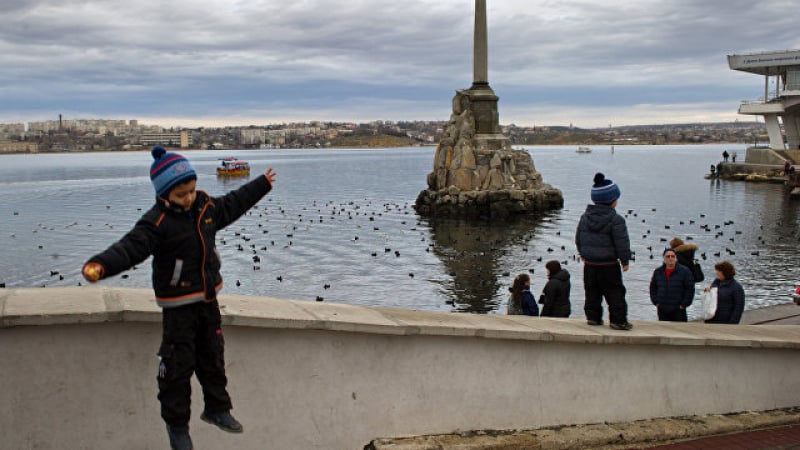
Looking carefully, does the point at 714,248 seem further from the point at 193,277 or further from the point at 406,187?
the point at 406,187

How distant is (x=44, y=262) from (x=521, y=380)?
30511 mm

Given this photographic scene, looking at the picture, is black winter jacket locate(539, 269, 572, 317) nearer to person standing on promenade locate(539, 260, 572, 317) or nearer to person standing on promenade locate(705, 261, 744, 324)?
person standing on promenade locate(539, 260, 572, 317)

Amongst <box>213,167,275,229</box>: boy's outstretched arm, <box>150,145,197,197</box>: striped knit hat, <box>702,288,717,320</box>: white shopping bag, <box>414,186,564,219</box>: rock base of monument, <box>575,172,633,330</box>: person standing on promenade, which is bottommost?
<box>414,186,564,219</box>: rock base of monument

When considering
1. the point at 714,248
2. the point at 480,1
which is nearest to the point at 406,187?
the point at 480,1

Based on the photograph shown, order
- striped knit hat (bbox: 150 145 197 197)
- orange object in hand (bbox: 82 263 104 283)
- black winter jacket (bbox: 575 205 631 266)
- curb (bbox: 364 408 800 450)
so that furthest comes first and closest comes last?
1. black winter jacket (bbox: 575 205 631 266)
2. curb (bbox: 364 408 800 450)
3. striped knit hat (bbox: 150 145 197 197)
4. orange object in hand (bbox: 82 263 104 283)

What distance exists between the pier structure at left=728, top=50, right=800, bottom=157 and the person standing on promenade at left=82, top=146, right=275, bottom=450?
7583 cm

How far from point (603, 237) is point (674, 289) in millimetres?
2792

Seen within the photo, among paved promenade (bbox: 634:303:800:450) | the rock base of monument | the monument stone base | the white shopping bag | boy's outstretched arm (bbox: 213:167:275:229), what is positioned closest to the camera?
boy's outstretched arm (bbox: 213:167:275:229)

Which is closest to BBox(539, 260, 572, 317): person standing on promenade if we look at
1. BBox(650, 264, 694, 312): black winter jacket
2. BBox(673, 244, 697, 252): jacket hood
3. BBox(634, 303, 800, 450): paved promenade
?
BBox(650, 264, 694, 312): black winter jacket

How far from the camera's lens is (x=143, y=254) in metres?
3.80

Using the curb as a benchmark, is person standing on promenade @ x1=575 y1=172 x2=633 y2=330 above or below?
above

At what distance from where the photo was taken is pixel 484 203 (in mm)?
46375

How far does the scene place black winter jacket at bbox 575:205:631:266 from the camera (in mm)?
6297

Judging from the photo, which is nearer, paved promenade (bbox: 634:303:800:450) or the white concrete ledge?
the white concrete ledge
